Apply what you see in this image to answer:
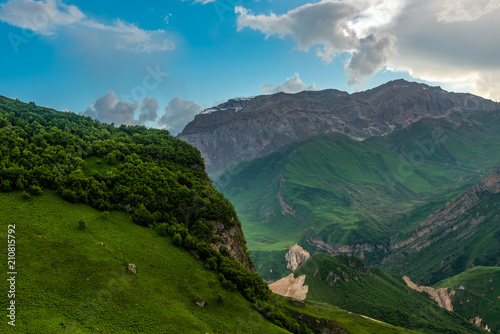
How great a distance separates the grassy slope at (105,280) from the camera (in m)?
62.4

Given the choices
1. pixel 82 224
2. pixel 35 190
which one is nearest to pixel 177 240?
pixel 82 224

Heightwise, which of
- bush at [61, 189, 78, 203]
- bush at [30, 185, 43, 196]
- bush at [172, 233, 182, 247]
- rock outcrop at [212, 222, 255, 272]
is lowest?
rock outcrop at [212, 222, 255, 272]

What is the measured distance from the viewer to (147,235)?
3762 inches

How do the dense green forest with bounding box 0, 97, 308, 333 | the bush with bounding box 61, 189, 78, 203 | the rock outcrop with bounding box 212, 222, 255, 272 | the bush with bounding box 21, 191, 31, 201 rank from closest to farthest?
the bush with bounding box 21, 191, 31, 201 < the bush with bounding box 61, 189, 78, 203 < the dense green forest with bounding box 0, 97, 308, 333 < the rock outcrop with bounding box 212, 222, 255, 272

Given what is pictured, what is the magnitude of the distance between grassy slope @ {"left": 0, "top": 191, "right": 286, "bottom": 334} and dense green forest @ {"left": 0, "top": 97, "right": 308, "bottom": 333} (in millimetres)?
3877

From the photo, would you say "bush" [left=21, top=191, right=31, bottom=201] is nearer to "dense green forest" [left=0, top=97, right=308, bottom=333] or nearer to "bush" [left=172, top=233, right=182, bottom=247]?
"dense green forest" [left=0, top=97, right=308, bottom=333]

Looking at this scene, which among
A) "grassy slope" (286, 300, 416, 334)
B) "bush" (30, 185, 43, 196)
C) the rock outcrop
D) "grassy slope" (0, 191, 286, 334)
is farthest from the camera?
"grassy slope" (286, 300, 416, 334)

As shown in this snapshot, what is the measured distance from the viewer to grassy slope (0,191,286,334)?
62.4m

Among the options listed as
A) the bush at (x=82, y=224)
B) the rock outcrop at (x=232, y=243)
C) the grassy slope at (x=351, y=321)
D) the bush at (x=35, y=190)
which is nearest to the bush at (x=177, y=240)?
the rock outcrop at (x=232, y=243)

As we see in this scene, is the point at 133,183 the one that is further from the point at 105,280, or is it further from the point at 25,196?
the point at 105,280

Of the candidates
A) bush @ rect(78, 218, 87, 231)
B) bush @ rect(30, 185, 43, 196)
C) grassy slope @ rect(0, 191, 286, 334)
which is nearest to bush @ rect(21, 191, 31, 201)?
grassy slope @ rect(0, 191, 286, 334)

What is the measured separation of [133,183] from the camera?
11100 centimetres

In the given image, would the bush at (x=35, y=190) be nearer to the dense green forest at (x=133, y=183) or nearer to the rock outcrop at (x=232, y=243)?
the dense green forest at (x=133, y=183)

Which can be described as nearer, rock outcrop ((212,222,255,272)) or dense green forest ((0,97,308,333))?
dense green forest ((0,97,308,333))
